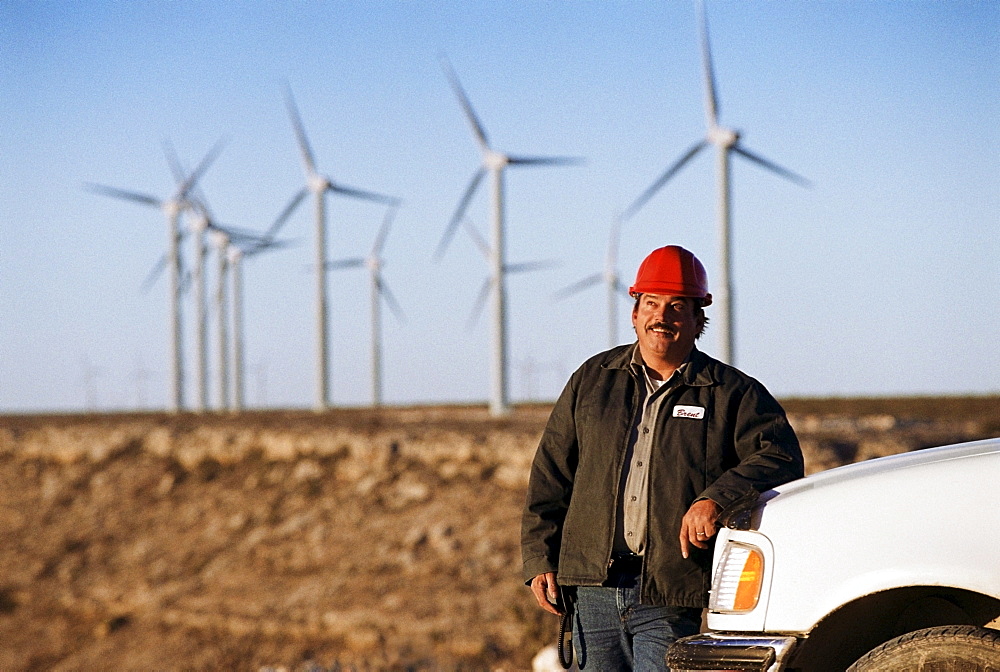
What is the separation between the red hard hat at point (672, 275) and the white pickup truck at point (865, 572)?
0.82m

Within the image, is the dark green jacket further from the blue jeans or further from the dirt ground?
the dirt ground

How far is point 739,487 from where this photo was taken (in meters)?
4.68

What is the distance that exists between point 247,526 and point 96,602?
311cm

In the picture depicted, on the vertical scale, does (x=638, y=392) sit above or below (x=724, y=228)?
below

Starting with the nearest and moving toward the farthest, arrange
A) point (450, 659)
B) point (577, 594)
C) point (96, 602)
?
point (577, 594) → point (450, 659) → point (96, 602)

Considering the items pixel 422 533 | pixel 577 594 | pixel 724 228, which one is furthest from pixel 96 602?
pixel 577 594

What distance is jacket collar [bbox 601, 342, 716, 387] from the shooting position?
4.93m

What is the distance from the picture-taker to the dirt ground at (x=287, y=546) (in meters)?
19.3

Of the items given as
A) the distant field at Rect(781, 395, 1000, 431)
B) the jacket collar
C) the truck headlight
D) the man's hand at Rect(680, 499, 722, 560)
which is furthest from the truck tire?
the distant field at Rect(781, 395, 1000, 431)

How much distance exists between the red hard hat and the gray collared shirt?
0.96 ft

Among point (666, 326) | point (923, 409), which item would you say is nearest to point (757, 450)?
point (666, 326)

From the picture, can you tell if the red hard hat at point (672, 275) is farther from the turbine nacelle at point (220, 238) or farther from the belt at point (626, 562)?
the turbine nacelle at point (220, 238)

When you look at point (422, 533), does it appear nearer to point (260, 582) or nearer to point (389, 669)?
point (260, 582)

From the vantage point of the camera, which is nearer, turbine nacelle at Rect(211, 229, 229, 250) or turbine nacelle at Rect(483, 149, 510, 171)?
turbine nacelle at Rect(483, 149, 510, 171)
